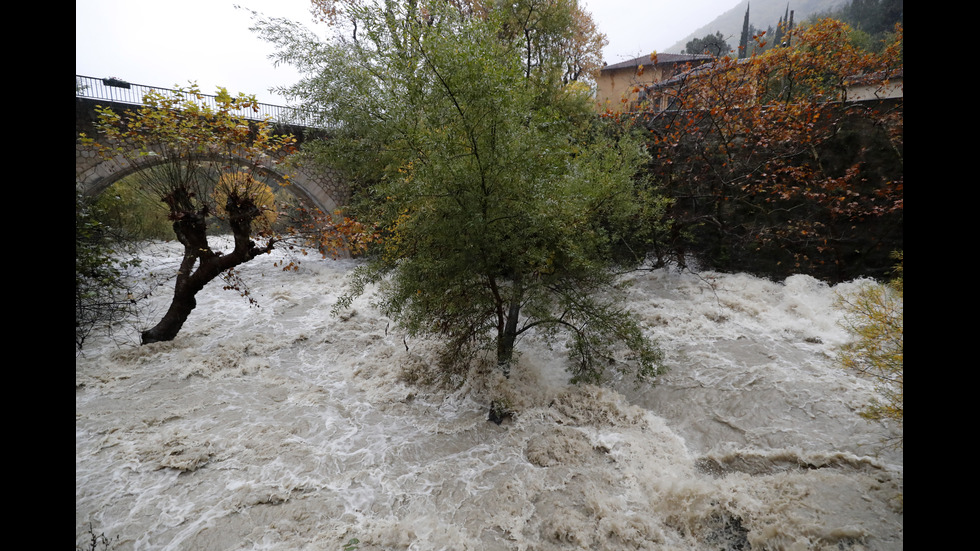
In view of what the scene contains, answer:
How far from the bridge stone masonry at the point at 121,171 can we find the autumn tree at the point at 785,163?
900cm

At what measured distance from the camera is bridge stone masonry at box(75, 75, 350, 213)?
9070 millimetres

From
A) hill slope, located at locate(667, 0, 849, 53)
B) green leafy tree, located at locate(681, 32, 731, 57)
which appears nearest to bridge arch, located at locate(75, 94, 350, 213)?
green leafy tree, located at locate(681, 32, 731, 57)

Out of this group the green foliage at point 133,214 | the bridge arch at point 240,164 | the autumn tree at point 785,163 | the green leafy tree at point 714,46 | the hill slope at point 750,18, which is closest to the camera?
the autumn tree at point 785,163

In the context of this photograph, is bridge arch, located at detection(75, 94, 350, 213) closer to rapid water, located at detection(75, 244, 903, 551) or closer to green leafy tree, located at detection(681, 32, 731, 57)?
rapid water, located at detection(75, 244, 903, 551)

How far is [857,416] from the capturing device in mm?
4398

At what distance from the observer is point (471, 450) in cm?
431

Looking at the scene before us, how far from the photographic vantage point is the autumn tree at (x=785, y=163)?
811 centimetres

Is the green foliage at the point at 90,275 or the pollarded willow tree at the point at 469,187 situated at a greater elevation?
the pollarded willow tree at the point at 469,187

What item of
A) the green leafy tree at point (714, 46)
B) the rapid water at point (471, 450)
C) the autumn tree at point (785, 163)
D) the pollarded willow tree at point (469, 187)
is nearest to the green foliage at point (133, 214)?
the rapid water at point (471, 450)

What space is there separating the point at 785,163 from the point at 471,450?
938cm

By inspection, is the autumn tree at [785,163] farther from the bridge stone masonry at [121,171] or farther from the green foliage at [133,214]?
the green foliage at [133,214]

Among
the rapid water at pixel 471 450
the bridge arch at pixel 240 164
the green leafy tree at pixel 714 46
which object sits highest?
the green leafy tree at pixel 714 46
